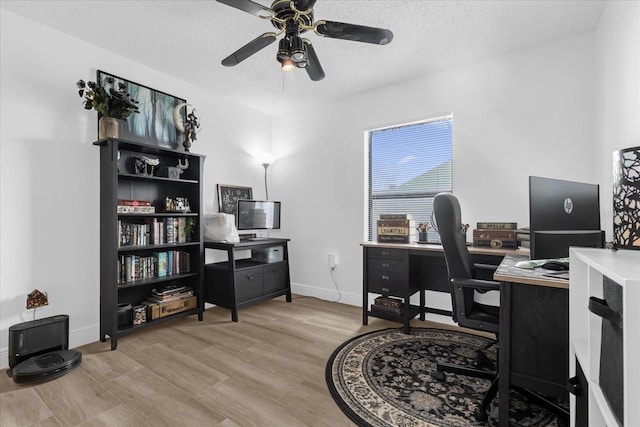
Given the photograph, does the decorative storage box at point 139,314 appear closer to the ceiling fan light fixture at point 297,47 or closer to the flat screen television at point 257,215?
the flat screen television at point 257,215

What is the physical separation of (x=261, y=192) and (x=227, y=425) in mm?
3095

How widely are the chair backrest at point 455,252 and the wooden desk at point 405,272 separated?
2.51 feet

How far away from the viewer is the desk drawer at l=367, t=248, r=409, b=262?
2.81 m

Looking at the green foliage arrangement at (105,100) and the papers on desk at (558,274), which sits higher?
the green foliage arrangement at (105,100)

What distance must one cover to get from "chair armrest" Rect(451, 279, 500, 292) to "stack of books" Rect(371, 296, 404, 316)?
1.19 metres

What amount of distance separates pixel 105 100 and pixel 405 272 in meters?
2.99

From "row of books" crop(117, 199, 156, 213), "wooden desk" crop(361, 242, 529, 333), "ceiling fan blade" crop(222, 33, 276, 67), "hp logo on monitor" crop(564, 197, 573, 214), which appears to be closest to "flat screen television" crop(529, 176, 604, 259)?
"hp logo on monitor" crop(564, 197, 573, 214)

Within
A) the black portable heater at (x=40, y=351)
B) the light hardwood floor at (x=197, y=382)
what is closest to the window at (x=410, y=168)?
the light hardwood floor at (x=197, y=382)

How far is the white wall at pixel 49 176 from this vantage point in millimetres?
2215

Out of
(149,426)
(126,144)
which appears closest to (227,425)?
(149,426)

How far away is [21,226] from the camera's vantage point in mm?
2268

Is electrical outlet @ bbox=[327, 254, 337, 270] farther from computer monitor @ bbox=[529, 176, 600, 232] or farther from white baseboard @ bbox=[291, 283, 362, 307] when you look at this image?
computer monitor @ bbox=[529, 176, 600, 232]

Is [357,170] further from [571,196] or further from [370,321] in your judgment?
[571,196]

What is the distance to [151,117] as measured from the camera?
3016mm
